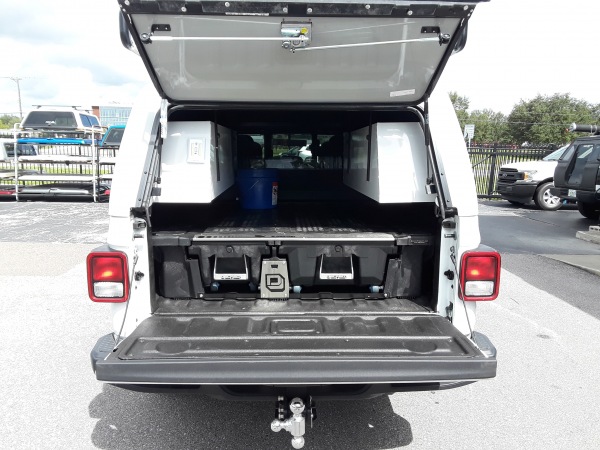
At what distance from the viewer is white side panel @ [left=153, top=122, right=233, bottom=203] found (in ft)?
9.37

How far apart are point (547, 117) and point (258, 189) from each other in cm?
5648

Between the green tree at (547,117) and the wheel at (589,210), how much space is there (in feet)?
139

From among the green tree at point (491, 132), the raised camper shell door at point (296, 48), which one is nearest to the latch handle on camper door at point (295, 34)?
the raised camper shell door at point (296, 48)

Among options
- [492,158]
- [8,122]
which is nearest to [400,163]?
[492,158]

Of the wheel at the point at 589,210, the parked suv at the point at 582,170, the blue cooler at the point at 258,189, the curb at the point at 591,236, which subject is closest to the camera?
the blue cooler at the point at 258,189

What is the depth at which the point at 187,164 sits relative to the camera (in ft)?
9.47

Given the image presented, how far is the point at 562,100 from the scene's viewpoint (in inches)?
2096


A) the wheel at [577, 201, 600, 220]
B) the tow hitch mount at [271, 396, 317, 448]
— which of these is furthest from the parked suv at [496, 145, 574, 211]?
the tow hitch mount at [271, 396, 317, 448]

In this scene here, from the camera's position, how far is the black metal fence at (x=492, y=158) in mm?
15078

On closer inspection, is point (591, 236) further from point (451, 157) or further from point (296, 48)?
point (296, 48)

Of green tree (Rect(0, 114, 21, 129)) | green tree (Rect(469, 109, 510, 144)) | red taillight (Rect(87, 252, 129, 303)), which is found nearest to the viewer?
red taillight (Rect(87, 252, 129, 303))

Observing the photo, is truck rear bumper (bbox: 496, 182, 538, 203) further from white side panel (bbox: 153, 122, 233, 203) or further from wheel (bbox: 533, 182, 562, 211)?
white side panel (bbox: 153, 122, 233, 203)

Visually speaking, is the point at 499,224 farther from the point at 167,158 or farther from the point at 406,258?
the point at 167,158

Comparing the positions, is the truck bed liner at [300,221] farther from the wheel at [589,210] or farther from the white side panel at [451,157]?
the wheel at [589,210]
